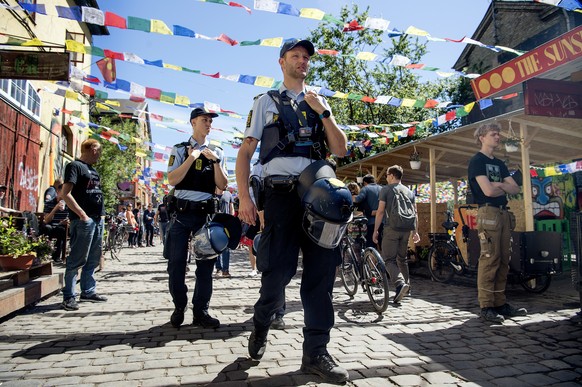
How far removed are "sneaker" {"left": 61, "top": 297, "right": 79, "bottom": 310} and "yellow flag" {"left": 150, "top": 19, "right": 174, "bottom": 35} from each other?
13.0ft

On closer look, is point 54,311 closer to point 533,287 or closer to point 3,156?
point 533,287

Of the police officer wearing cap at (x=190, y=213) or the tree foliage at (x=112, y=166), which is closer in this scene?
the police officer wearing cap at (x=190, y=213)

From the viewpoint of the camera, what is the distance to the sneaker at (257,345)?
2969 mm

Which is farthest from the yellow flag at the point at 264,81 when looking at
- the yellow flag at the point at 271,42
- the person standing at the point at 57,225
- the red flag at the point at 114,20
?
the person standing at the point at 57,225

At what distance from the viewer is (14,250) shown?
5.15m

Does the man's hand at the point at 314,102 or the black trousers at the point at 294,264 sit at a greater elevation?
the man's hand at the point at 314,102

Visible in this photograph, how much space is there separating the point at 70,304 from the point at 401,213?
13.8 ft

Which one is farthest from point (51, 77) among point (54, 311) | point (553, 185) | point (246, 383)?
point (553, 185)

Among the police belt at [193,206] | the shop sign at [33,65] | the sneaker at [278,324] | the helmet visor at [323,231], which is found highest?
the shop sign at [33,65]

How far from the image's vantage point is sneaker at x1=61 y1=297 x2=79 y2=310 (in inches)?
194

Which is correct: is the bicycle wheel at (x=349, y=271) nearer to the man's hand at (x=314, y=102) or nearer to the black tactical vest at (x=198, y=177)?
the black tactical vest at (x=198, y=177)

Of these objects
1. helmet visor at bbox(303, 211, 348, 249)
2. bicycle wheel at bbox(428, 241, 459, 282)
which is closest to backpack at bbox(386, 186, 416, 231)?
bicycle wheel at bbox(428, 241, 459, 282)

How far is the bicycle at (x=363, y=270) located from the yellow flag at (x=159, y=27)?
3.98m

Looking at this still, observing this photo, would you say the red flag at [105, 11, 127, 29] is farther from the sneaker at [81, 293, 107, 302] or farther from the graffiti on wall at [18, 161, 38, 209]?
the graffiti on wall at [18, 161, 38, 209]
